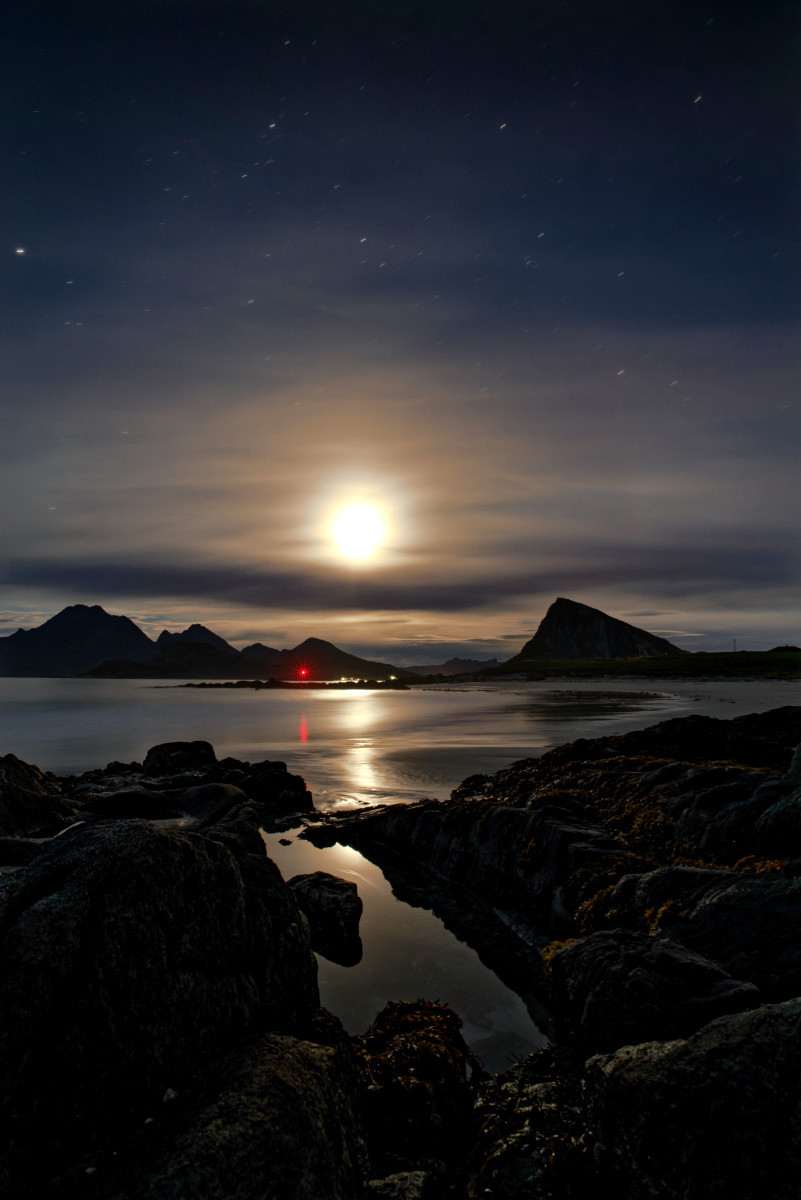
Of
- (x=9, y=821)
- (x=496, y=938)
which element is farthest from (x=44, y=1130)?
(x=9, y=821)

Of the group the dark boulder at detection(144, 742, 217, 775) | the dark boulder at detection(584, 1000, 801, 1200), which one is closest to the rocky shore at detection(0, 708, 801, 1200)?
the dark boulder at detection(584, 1000, 801, 1200)

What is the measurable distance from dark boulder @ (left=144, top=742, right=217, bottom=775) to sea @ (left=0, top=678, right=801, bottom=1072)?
18.0 feet

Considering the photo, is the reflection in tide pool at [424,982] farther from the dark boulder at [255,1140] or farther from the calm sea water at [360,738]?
the calm sea water at [360,738]

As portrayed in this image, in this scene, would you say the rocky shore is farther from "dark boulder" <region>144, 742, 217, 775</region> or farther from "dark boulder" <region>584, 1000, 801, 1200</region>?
"dark boulder" <region>144, 742, 217, 775</region>

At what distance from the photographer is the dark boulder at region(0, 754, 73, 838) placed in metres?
16.1

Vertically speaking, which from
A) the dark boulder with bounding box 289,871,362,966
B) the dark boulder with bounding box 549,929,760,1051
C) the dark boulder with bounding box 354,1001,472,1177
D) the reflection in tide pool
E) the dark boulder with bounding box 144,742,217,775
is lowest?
the dark boulder with bounding box 144,742,217,775

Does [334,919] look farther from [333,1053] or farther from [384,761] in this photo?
[384,761]

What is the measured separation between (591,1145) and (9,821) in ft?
53.7

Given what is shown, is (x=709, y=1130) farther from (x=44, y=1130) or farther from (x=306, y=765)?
(x=306, y=765)

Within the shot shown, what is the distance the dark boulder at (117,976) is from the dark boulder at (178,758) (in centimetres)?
2614

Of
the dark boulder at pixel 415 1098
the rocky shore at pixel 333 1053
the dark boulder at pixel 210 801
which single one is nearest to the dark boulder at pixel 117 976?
the rocky shore at pixel 333 1053

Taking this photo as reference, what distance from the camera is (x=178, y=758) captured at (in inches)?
1245

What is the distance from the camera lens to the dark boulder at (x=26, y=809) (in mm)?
16109

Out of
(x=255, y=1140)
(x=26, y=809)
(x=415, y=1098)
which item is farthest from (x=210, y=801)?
(x=255, y=1140)
